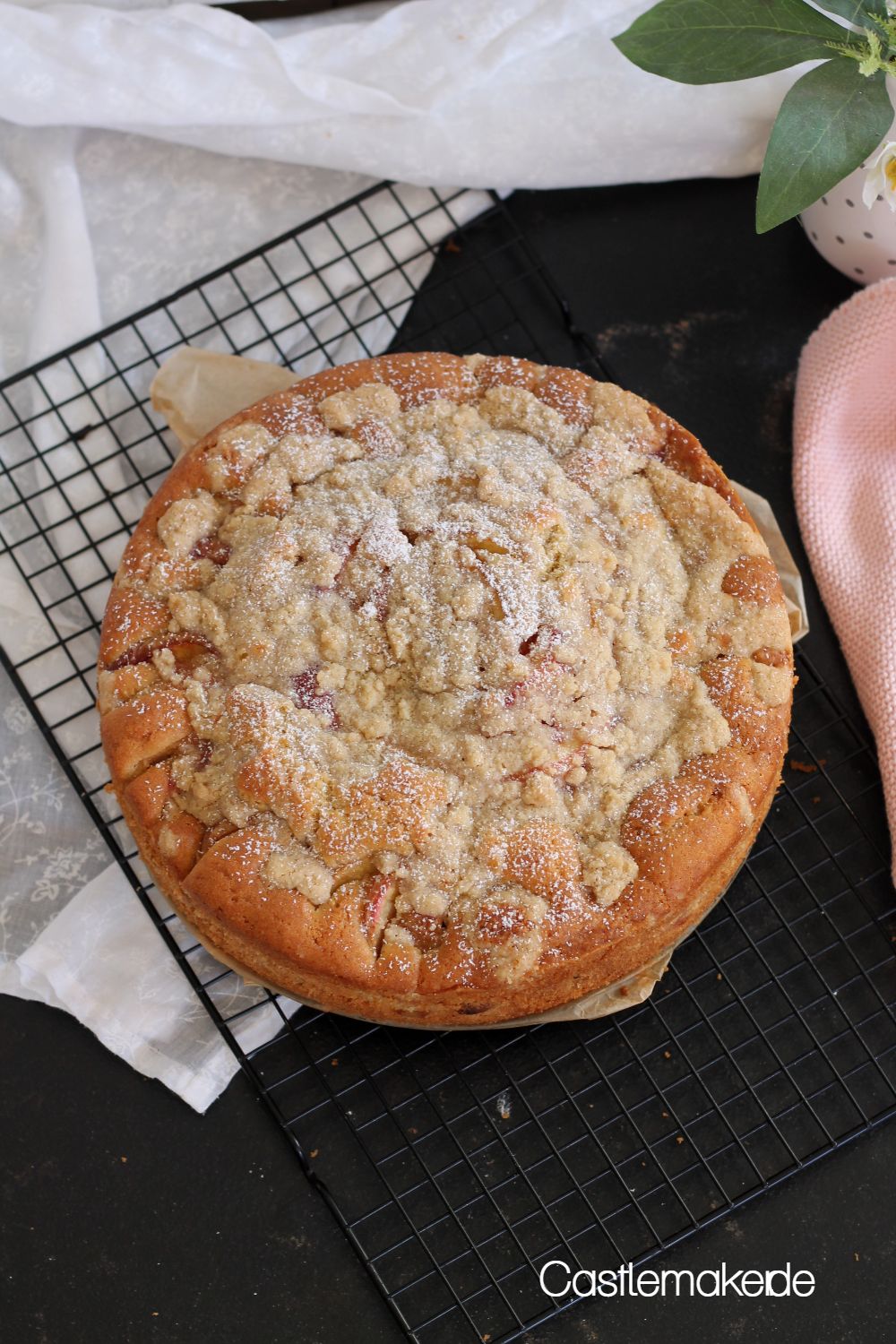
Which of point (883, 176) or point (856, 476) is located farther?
point (856, 476)

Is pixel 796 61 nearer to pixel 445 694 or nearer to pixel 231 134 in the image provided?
pixel 231 134

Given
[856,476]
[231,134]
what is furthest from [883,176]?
[231,134]

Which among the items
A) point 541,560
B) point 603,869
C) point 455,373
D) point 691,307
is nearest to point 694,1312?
point 603,869

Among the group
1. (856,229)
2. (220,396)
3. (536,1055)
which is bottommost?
(536,1055)

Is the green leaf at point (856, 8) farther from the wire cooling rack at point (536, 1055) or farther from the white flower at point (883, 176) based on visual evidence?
the wire cooling rack at point (536, 1055)

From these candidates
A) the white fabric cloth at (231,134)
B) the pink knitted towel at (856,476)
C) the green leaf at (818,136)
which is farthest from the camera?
the white fabric cloth at (231,134)

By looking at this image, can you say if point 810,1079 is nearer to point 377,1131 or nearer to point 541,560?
point 377,1131

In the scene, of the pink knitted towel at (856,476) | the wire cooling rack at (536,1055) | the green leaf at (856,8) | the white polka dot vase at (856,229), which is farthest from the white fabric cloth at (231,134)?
the pink knitted towel at (856,476)
